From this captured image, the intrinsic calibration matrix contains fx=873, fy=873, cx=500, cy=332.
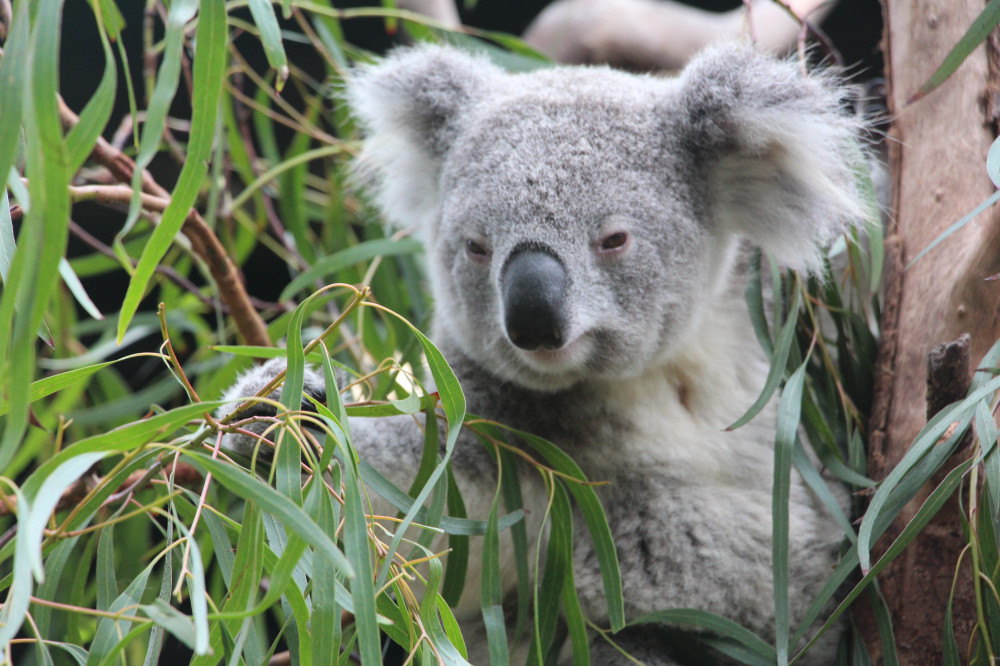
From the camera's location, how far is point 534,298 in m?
1.35

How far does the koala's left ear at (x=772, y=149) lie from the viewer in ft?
4.90

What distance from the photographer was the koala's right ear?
1.73 meters

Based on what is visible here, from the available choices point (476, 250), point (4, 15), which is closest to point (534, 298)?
point (476, 250)

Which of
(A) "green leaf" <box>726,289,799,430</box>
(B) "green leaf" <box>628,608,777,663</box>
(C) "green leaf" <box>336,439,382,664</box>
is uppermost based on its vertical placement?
(A) "green leaf" <box>726,289,799,430</box>

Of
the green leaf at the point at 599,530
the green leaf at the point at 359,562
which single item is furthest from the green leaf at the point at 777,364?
the green leaf at the point at 359,562

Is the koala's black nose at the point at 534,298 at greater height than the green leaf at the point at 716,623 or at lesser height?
greater

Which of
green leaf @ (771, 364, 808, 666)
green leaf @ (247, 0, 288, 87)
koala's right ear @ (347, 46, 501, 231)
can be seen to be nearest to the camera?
green leaf @ (247, 0, 288, 87)

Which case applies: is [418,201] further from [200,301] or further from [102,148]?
[200,301]

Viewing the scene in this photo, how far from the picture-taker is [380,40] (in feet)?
14.6

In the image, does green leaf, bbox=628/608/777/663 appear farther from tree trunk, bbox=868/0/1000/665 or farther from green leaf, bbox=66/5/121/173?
green leaf, bbox=66/5/121/173

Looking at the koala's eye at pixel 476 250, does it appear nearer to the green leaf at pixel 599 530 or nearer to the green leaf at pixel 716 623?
the green leaf at pixel 599 530

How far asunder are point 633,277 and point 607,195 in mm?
146

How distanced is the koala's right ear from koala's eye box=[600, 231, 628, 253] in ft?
1.47

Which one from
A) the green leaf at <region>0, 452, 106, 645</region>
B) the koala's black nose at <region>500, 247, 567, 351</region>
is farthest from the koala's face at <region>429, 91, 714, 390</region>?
the green leaf at <region>0, 452, 106, 645</region>
